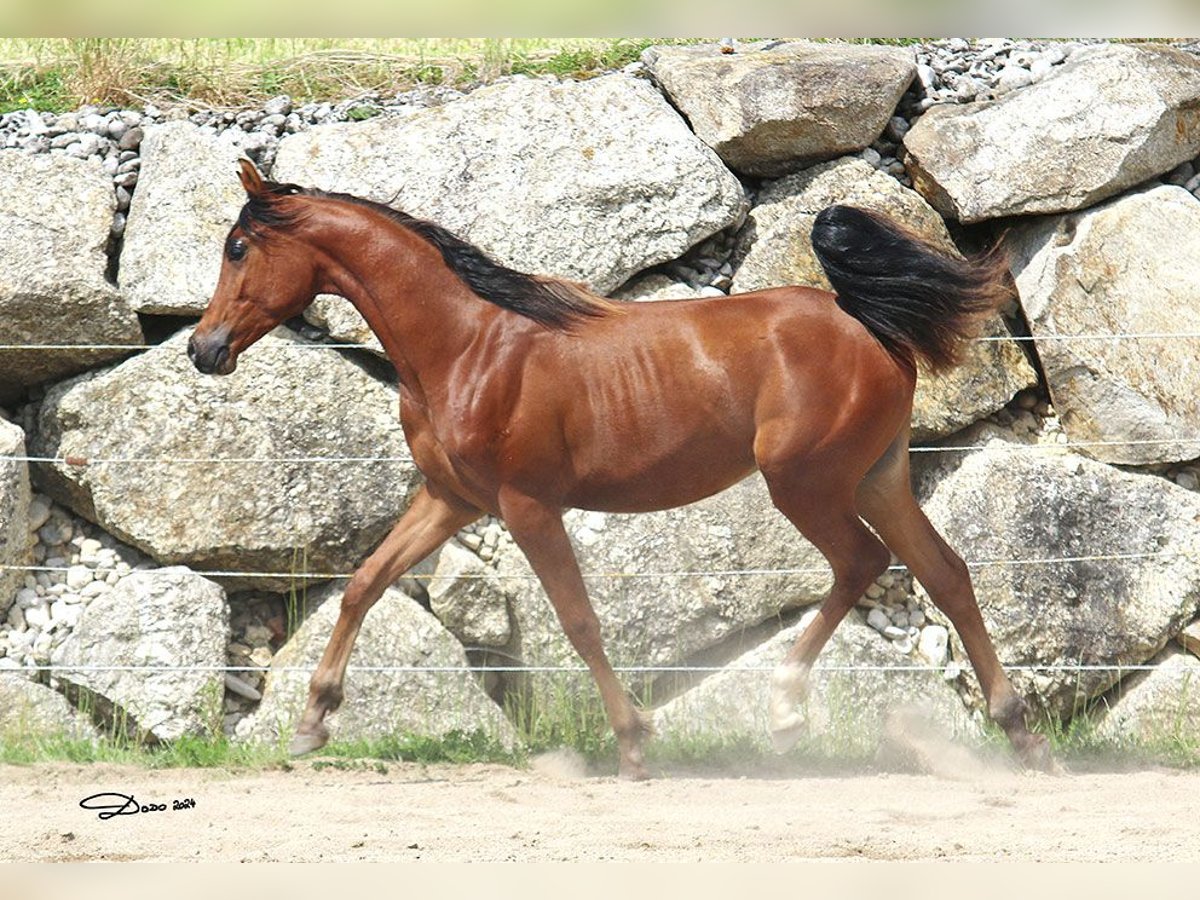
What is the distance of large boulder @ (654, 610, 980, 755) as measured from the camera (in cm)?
572

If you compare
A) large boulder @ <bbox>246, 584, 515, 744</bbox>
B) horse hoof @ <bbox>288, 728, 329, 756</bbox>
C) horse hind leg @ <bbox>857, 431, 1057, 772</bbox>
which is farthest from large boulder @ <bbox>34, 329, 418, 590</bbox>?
horse hind leg @ <bbox>857, 431, 1057, 772</bbox>

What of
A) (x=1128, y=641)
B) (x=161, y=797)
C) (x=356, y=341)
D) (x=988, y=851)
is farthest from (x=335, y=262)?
Answer: (x=1128, y=641)

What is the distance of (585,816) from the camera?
425cm

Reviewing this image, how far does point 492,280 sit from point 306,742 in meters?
1.83

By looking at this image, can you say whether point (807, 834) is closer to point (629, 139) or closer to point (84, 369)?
point (629, 139)

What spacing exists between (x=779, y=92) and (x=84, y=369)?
11.6ft

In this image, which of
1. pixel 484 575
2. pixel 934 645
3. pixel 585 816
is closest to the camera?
pixel 585 816

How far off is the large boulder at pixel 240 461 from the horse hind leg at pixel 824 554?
2089mm

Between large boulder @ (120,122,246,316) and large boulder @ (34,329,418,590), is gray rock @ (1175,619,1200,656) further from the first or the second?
large boulder @ (120,122,246,316)

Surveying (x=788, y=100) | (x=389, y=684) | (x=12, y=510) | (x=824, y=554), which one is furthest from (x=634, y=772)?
(x=788, y=100)

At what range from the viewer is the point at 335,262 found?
4.86m

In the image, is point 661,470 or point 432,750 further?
point 432,750

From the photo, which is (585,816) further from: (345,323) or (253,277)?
(345,323)

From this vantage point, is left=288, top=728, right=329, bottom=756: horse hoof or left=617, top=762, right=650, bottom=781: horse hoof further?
left=288, top=728, right=329, bottom=756: horse hoof
